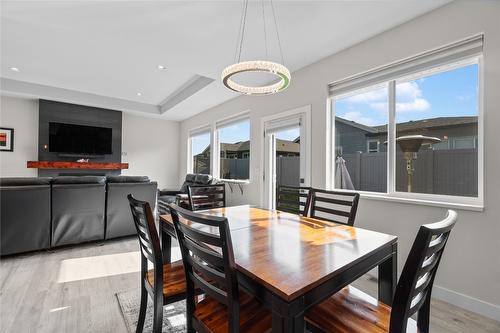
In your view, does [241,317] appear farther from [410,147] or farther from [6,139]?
[6,139]

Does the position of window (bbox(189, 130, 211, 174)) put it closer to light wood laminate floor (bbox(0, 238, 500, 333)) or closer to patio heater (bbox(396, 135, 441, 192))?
light wood laminate floor (bbox(0, 238, 500, 333))

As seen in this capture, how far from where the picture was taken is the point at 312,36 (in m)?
2.59

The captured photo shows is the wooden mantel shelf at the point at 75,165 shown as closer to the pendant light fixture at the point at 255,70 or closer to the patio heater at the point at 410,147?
the pendant light fixture at the point at 255,70

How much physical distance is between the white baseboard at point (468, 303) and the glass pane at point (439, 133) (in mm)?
838

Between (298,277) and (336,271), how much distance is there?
179mm

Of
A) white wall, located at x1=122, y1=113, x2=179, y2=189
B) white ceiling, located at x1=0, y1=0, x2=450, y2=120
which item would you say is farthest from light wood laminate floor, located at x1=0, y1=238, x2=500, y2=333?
white wall, located at x1=122, y1=113, x2=179, y2=189

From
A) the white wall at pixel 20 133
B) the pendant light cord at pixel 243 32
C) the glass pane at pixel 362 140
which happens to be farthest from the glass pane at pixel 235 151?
the white wall at pixel 20 133

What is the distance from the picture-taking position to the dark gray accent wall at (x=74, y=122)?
5145mm

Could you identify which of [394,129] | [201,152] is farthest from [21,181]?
[394,129]

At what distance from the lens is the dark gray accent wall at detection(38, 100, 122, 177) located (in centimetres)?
514

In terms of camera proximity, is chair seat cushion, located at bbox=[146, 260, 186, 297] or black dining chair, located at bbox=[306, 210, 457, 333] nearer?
black dining chair, located at bbox=[306, 210, 457, 333]

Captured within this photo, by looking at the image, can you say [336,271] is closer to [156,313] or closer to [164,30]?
[156,313]

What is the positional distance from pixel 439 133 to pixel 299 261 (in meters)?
2.08

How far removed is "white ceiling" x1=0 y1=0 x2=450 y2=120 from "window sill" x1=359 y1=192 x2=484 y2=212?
1732 mm
